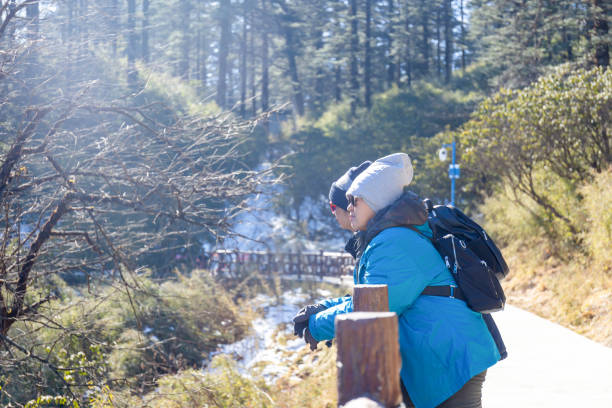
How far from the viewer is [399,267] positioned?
2.26 metres

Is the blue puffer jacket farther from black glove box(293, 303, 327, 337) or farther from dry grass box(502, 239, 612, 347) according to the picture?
dry grass box(502, 239, 612, 347)

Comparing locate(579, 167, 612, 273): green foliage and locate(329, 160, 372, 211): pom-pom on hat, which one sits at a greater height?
locate(329, 160, 372, 211): pom-pom on hat

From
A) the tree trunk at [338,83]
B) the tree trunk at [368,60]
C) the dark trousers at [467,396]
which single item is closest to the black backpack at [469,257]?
the dark trousers at [467,396]

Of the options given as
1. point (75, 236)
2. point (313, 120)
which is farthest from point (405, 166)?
point (313, 120)

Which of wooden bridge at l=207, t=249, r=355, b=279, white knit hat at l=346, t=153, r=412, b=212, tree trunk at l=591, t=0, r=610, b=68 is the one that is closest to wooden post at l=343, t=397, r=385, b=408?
white knit hat at l=346, t=153, r=412, b=212

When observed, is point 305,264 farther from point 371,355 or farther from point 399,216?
point 371,355

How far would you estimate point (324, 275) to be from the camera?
71.6 ft

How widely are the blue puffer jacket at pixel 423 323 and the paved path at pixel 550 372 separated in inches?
134

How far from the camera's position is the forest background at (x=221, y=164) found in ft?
17.5

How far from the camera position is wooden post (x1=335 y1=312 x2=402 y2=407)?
5.51ft

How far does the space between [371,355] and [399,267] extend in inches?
24.7

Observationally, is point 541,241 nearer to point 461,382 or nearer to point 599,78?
point 599,78

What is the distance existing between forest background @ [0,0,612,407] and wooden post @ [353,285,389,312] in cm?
268

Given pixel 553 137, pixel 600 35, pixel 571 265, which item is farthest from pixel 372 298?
pixel 600 35
